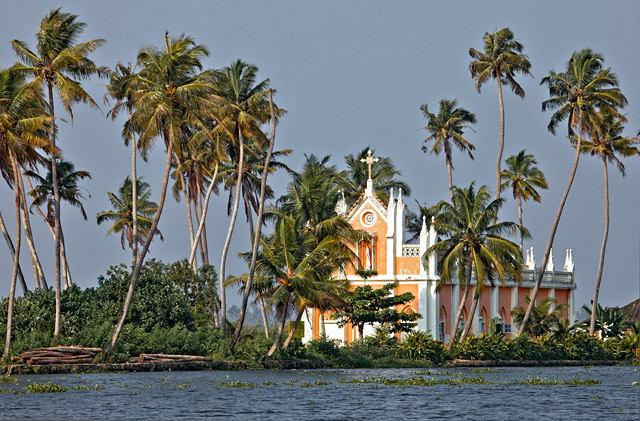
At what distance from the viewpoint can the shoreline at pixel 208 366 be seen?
40.9 m

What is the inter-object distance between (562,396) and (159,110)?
20.8 metres

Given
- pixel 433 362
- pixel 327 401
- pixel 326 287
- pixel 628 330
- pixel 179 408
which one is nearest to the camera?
pixel 179 408

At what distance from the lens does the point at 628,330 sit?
7088 cm

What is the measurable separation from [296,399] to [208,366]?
49.3 feet

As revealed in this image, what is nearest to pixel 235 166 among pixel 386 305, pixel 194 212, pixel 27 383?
pixel 194 212

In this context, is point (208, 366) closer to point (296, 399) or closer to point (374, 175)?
point (296, 399)

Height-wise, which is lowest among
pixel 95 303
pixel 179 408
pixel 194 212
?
pixel 179 408

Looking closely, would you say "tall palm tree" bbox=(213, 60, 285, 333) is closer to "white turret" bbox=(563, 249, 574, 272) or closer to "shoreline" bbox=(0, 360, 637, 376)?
"shoreline" bbox=(0, 360, 637, 376)

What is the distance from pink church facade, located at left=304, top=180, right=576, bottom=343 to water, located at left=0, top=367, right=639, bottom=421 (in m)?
20.3

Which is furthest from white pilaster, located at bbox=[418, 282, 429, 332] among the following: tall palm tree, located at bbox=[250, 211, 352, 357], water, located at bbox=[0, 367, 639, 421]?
water, located at bbox=[0, 367, 639, 421]

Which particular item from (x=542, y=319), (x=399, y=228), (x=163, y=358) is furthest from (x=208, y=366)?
(x=542, y=319)

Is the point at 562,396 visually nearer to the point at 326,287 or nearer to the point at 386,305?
the point at 326,287

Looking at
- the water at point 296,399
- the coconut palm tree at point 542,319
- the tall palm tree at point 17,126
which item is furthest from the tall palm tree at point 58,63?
the coconut palm tree at point 542,319

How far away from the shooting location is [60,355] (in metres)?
42.2
